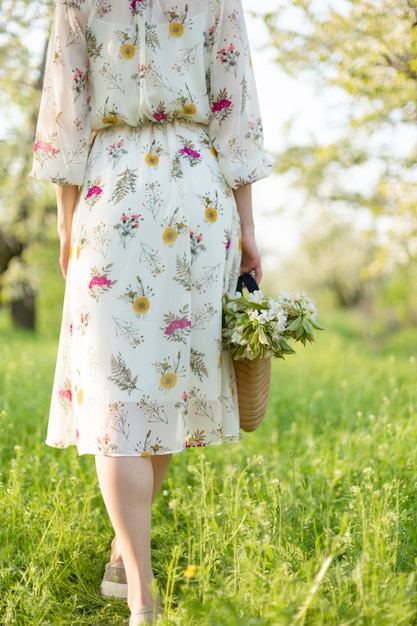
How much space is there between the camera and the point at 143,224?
2.21 meters

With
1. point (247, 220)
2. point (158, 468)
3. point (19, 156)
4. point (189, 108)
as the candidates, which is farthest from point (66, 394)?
point (19, 156)

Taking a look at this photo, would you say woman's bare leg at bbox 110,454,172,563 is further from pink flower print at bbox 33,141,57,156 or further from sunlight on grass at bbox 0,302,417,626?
pink flower print at bbox 33,141,57,156

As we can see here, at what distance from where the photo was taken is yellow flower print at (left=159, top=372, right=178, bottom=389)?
2.19 metres

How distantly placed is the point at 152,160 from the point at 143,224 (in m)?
0.23

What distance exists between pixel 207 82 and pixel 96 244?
0.72 meters

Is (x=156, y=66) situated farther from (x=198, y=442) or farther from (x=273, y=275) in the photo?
(x=273, y=275)

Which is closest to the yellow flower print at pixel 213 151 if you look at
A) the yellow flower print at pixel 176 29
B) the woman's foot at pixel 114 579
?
the yellow flower print at pixel 176 29

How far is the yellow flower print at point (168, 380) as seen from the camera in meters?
2.19

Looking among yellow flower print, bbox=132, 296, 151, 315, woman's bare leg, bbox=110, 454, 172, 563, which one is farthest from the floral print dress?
woman's bare leg, bbox=110, 454, 172, 563

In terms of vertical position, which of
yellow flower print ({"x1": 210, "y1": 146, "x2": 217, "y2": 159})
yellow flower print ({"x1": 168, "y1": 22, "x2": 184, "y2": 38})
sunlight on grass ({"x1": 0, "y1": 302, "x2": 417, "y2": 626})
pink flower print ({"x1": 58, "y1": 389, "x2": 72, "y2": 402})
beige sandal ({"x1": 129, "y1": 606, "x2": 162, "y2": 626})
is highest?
yellow flower print ({"x1": 168, "y1": 22, "x2": 184, "y2": 38})

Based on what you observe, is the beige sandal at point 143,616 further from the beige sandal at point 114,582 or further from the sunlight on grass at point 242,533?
the beige sandal at point 114,582

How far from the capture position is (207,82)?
8.12 ft

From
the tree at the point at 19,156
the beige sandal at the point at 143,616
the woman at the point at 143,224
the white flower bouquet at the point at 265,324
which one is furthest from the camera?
the tree at the point at 19,156

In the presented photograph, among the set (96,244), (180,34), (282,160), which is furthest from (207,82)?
(282,160)
